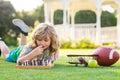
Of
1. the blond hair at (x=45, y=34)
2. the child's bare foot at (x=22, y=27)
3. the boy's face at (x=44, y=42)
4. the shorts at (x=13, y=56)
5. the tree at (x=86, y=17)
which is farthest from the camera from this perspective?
the tree at (x=86, y=17)

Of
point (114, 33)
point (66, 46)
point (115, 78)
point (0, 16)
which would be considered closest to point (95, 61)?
point (115, 78)

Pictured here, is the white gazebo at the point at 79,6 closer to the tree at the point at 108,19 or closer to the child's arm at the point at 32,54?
the child's arm at the point at 32,54

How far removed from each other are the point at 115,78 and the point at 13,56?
10.8ft

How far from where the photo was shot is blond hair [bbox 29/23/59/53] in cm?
582

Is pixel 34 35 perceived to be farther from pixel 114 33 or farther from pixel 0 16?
pixel 0 16

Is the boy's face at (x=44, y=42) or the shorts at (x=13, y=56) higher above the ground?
the boy's face at (x=44, y=42)

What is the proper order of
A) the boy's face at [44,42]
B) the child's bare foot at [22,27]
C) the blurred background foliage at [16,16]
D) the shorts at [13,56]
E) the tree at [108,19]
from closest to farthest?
the boy's face at [44,42], the shorts at [13,56], the child's bare foot at [22,27], the blurred background foliage at [16,16], the tree at [108,19]

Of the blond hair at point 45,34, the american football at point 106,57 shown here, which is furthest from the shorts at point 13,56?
the american football at point 106,57

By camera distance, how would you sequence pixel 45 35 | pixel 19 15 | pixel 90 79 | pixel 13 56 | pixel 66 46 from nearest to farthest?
pixel 90 79 < pixel 45 35 < pixel 13 56 < pixel 66 46 < pixel 19 15

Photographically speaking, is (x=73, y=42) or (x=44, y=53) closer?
(x=44, y=53)

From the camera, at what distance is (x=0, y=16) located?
34906 mm

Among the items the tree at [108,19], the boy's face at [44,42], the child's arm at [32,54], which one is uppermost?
the boy's face at [44,42]

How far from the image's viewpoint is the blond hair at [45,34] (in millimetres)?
5820

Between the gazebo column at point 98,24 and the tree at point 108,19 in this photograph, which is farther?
the tree at point 108,19
